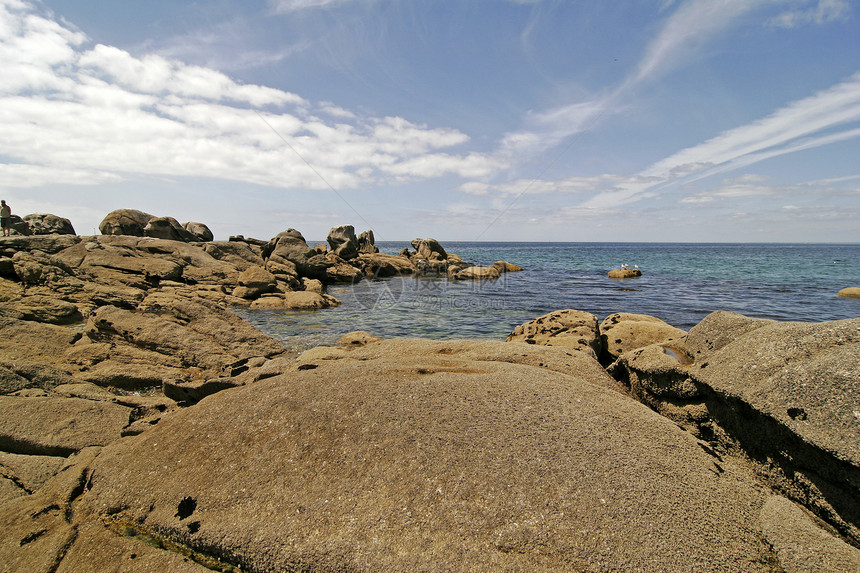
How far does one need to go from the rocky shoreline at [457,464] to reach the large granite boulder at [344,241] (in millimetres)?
30248

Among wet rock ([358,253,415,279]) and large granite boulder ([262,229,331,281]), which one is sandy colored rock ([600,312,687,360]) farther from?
wet rock ([358,253,415,279])

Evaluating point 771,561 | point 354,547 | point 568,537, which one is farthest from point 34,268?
point 771,561

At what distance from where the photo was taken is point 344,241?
36406 millimetres

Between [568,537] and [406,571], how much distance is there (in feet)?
3.61

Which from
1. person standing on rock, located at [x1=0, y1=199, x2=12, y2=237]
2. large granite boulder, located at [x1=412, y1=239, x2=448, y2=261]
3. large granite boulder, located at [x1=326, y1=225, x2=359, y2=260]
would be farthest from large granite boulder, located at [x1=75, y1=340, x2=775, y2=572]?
large granite boulder, located at [x1=412, y1=239, x2=448, y2=261]

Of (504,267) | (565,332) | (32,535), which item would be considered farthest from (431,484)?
(504,267)

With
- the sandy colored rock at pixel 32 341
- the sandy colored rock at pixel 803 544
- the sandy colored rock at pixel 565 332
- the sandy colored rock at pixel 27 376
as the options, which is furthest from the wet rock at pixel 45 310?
the sandy colored rock at pixel 803 544

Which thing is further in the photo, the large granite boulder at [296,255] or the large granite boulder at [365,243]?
the large granite boulder at [365,243]

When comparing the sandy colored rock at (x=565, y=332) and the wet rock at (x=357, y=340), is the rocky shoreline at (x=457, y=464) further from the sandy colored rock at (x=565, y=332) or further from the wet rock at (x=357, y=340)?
the wet rock at (x=357, y=340)

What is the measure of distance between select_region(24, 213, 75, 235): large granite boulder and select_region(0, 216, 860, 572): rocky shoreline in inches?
1098

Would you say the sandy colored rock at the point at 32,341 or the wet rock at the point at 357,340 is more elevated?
the sandy colored rock at the point at 32,341

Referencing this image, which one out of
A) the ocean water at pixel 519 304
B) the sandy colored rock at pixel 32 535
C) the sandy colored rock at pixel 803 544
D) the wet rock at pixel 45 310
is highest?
the wet rock at pixel 45 310

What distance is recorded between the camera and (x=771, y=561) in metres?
2.69

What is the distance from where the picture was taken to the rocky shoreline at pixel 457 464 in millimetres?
2758
